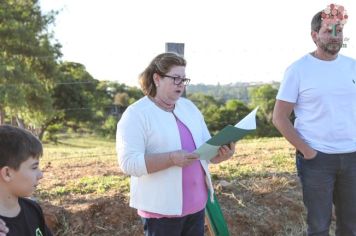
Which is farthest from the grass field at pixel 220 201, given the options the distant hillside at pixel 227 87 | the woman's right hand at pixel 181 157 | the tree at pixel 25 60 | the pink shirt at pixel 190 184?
the tree at pixel 25 60

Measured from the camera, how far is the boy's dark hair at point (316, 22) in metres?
3.21

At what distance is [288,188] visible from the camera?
520 cm

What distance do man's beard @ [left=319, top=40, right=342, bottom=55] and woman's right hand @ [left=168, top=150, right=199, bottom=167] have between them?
120 cm

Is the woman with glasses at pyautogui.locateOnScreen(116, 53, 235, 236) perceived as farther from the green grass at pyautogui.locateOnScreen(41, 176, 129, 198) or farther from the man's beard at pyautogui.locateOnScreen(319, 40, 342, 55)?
the green grass at pyautogui.locateOnScreen(41, 176, 129, 198)

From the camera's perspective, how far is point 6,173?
6.20 feet

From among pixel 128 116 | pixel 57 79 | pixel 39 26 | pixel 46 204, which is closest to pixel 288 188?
pixel 46 204

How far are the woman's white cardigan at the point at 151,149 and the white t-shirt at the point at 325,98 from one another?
3.08 feet

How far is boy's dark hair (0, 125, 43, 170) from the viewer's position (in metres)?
1.89

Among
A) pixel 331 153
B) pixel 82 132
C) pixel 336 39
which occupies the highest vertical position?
pixel 336 39

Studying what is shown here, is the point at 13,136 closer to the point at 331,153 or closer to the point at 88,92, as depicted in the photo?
the point at 331,153

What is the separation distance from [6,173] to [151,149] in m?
0.95

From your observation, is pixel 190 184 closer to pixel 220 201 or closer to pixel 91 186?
pixel 220 201

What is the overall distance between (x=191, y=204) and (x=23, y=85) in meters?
13.3

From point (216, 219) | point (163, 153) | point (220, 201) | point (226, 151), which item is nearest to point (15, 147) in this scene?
point (163, 153)
